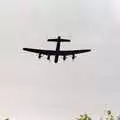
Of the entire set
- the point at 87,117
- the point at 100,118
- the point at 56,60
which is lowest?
the point at 100,118

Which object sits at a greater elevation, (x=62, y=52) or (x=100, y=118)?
(x=62, y=52)

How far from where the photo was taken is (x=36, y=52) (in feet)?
384

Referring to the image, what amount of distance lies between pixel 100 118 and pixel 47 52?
3101 centimetres

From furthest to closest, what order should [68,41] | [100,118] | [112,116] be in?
1. [100,118]
2. [68,41]
3. [112,116]

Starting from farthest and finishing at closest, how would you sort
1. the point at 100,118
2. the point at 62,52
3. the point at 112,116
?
1. the point at 100,118
2. the point at 62,52
3. the point at 112,116

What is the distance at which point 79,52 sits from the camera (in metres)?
119

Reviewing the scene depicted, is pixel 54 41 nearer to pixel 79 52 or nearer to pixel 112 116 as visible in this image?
pixel 79 52

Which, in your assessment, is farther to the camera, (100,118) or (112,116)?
(100,118)

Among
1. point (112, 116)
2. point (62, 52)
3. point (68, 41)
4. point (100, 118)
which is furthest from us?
point (100, 118)

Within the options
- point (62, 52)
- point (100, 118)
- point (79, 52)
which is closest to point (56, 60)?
point (62, 52)

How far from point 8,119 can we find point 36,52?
52.7ft

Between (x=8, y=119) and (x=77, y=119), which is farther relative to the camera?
(x=8, y=119)

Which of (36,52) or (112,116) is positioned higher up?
(36,52)

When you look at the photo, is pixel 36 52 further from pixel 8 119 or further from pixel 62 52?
pixel 8 119
